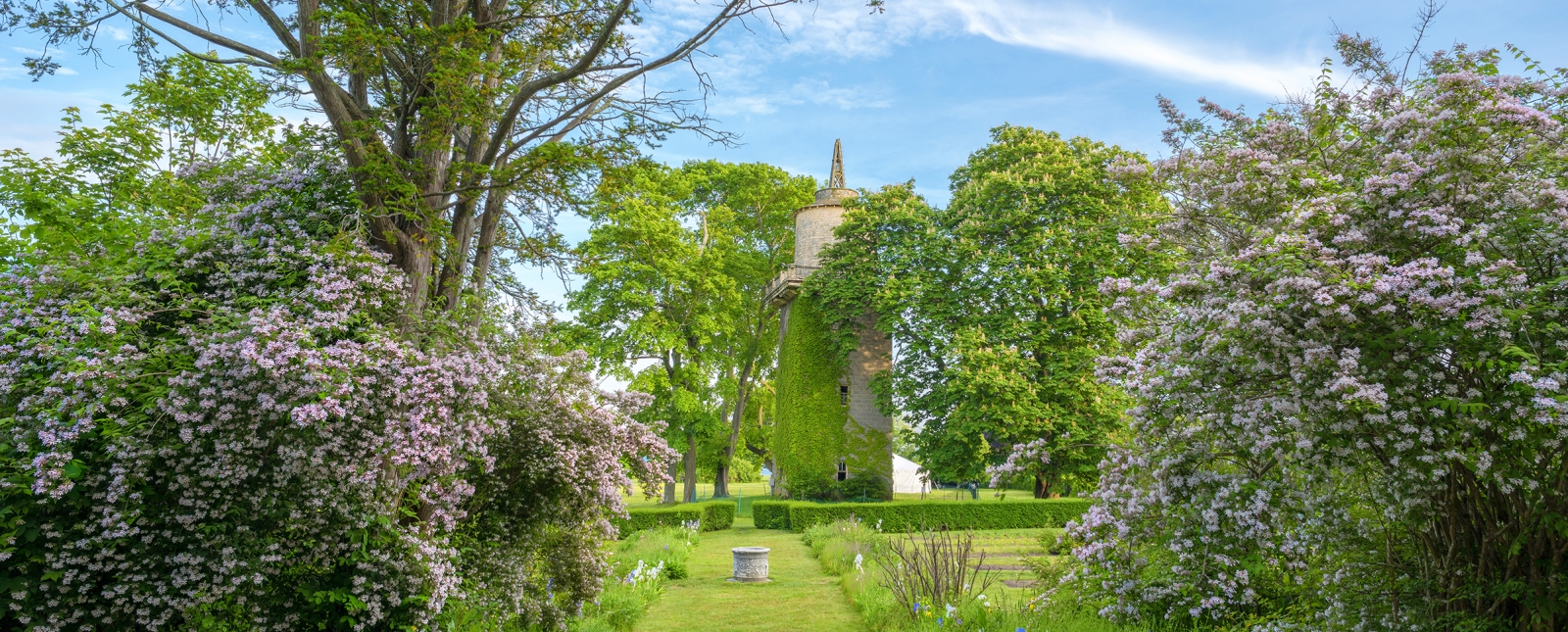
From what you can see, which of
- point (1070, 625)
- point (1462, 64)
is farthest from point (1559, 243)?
point (1070, 625)

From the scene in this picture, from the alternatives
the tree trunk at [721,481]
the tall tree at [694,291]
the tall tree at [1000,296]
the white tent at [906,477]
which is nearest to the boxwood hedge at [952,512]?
the tall tree at [1000,296]

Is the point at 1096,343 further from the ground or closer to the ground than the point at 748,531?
further from the ground

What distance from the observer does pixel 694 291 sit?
28328 millimetres

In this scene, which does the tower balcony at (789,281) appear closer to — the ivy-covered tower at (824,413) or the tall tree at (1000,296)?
the ivy-covered tower at (824,413)

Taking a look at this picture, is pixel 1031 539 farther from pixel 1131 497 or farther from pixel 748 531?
pixel 1131 497

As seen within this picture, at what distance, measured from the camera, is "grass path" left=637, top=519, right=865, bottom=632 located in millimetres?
10383

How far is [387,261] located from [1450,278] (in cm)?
766

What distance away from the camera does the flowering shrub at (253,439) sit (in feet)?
18.6

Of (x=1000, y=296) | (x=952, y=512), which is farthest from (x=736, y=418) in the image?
(x=1000, y=296)

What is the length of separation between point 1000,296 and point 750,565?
12296 millimetres

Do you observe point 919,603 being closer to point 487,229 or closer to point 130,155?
point 487,229

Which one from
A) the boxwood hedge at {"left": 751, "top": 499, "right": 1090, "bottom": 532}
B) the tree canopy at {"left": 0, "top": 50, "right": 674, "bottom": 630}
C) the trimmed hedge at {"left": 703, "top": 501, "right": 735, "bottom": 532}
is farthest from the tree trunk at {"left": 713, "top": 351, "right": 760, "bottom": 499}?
the tree canopy at {"left": 0, "top": 50, "right": 674, "bottom": 630}

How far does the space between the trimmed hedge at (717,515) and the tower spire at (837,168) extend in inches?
450

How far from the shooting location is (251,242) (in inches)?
287
